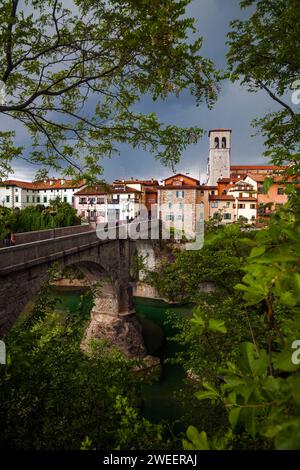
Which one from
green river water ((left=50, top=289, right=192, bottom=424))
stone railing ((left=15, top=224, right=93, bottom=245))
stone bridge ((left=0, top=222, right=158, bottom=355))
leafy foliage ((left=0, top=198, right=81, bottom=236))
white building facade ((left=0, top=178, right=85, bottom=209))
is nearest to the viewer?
stone bridge ((left=0, top=222, right=158, bottom=355))

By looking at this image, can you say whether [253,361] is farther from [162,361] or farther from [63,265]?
[162,361]

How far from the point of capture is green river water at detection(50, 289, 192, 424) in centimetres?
1459

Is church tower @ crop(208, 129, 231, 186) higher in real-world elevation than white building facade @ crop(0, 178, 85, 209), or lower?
higher

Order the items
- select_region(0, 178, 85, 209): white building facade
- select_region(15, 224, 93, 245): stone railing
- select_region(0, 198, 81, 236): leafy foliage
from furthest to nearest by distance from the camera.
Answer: select_region(0, 178, 85, 209): white building facade
select_region(0, 198, 81, 236): leafy foliage
select_region(15, 224, 93, 245): stone railing

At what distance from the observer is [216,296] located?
1091 cm

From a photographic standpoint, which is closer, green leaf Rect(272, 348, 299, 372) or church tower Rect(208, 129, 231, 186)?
green leaf Rect(272, 348, 299, 372)

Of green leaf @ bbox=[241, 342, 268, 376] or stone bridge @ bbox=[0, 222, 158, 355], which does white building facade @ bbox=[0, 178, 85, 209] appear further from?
green leaf @ bbox=[241, 342, 268, 376]

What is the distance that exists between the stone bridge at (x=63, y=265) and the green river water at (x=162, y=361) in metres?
1.65

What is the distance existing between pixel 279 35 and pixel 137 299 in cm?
3148

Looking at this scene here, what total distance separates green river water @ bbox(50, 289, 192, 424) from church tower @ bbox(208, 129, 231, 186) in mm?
49573

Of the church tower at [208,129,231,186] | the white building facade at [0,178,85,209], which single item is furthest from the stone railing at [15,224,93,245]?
the church tower at [208,129,231,186]

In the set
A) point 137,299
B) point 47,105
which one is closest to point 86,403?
point 47,105

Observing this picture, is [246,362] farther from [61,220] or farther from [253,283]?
[61,220]

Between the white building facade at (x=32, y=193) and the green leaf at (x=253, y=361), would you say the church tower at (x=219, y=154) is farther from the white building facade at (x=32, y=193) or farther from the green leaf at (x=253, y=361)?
the green leaf at (x=253, y=361)
